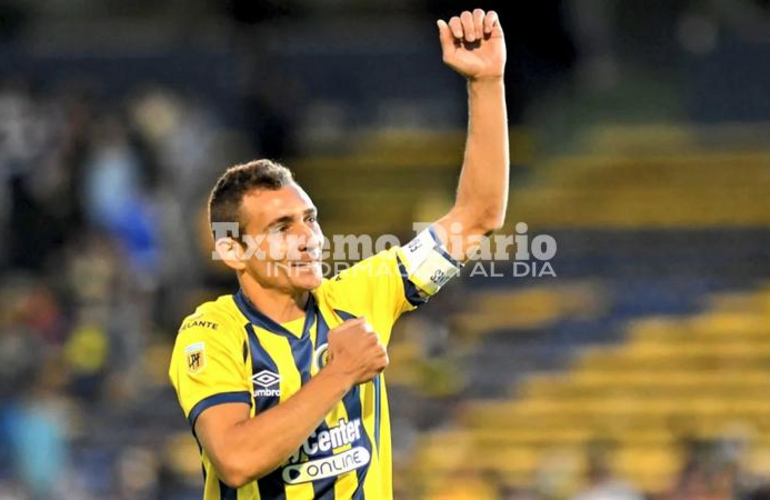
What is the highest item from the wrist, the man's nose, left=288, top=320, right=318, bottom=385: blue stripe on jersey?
the wrist

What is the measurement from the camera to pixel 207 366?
4348 millimetres

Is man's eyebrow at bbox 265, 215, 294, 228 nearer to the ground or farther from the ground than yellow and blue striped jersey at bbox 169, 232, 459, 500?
farther from the ground

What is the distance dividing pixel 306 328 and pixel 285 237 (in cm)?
27

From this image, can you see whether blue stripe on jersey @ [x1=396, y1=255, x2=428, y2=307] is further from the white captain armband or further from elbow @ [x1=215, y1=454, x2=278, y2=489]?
elbow @ [x1=215, y1=454, x2=278, y2=489]

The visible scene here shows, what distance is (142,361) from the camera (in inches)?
486

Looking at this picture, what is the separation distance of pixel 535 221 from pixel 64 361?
3.82 m

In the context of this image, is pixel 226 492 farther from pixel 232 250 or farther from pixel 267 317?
pixel 232 250

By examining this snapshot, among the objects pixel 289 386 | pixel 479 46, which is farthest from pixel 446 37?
pixel 289 386

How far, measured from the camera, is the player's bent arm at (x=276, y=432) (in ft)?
13.4

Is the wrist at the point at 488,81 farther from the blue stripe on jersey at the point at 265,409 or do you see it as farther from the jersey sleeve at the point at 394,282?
the blue stripe on jersey at the point at 265,409

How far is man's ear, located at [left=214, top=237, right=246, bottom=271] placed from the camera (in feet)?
15.0

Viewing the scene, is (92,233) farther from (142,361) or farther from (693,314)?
(693,314)

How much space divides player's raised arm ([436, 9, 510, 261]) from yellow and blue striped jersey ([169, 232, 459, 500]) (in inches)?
13.2

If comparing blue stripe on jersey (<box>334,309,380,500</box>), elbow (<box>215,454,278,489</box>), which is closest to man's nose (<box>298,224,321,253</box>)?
blue stripe on jersey (<box>334,309,380,500</box>)
